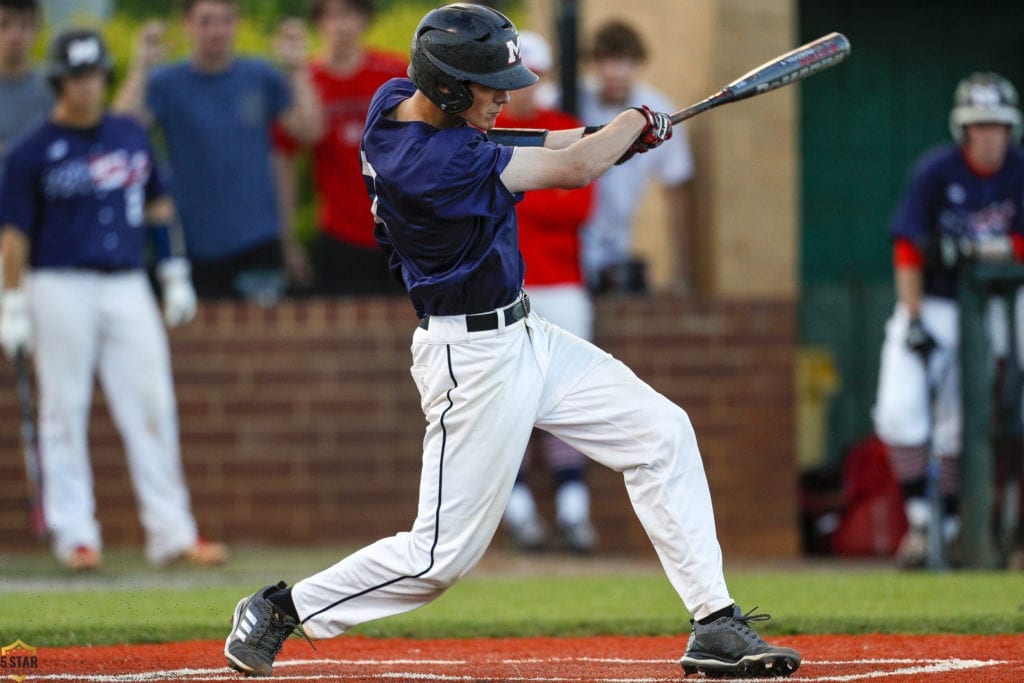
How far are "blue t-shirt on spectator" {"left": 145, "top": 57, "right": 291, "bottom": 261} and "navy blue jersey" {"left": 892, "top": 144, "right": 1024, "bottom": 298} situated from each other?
315 centimetres

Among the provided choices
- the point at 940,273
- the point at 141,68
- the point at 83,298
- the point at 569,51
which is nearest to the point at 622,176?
the point at 569,51

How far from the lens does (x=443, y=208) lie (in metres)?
4.39

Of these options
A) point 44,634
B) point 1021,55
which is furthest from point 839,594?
point 1021,55

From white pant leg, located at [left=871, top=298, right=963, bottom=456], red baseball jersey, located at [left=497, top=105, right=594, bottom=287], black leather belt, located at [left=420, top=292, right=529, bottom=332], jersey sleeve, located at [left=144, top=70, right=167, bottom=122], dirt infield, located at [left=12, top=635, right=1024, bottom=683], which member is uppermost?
jersey sleeve, located at [left=144, top=70, right=167, bottom=122]

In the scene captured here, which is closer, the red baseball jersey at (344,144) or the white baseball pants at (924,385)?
the white baseball pants at (924,385)

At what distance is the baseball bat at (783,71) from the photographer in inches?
199

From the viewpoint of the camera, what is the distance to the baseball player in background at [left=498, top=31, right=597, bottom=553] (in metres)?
8.35

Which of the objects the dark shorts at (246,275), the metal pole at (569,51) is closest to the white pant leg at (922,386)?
the metal pole at (569,51)

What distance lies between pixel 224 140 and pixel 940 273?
356 centimetres

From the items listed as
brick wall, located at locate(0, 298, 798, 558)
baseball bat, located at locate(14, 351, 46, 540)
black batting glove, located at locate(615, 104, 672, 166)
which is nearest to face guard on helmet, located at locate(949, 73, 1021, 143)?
brick wall, located at locate(0, 298, 798, 558)

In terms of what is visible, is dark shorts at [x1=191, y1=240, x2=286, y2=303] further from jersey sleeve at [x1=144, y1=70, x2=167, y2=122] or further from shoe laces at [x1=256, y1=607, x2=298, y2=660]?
shoe laces at [x1=256, y1=607, x2=298, y2=660]

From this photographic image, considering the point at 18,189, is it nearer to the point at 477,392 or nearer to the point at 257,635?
the point at 257,635

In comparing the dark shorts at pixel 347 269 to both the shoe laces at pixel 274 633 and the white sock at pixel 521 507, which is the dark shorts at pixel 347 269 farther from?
the shoe laces at pixel 274 633

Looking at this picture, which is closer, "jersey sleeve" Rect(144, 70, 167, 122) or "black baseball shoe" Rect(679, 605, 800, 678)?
"black baseball shoe" Rect(679, 605, 800, 678)
